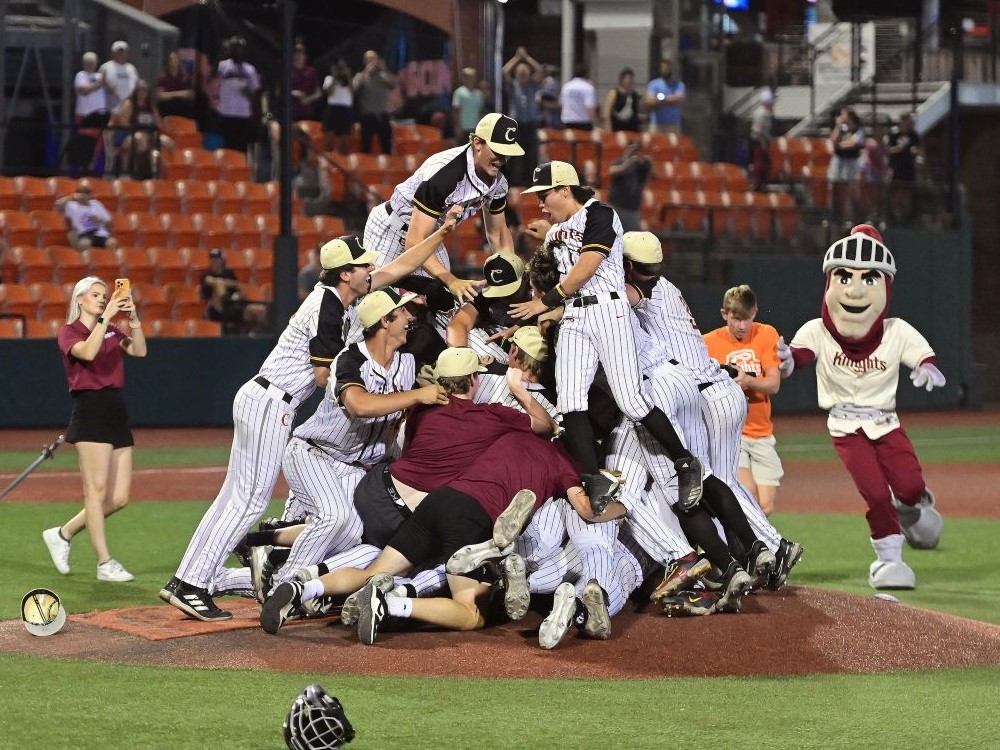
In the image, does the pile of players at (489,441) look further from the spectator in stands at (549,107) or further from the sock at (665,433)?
the spectator in stands at (549,107)

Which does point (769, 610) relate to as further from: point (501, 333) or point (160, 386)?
point (160, 386)

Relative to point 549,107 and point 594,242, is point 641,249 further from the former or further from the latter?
point 549,107

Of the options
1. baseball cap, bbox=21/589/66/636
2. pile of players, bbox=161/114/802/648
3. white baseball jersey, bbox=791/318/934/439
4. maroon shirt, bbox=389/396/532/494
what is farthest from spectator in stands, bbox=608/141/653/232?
baseball cap, bbox=21/589/66/636

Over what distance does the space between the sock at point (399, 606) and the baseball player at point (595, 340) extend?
1.14 meters

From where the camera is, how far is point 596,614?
7543 millimetres

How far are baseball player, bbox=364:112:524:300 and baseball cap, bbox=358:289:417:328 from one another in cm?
60

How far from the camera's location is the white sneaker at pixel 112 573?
32.6ft

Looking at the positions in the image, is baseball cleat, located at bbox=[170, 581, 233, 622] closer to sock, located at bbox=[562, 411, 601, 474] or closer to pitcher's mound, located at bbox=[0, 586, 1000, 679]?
pitcher's mound, located at bbox=[0, 586, 1000, 679]

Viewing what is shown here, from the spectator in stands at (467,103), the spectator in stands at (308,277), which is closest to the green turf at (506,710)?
the spectator in stands at (308,277)

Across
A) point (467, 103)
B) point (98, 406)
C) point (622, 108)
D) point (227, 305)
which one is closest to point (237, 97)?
point (467, 103)

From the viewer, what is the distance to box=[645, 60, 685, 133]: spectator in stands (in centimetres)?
2544

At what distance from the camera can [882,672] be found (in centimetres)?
731

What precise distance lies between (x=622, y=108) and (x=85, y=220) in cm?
817

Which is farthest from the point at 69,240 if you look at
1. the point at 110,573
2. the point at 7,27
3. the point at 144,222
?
the point at 110,573
